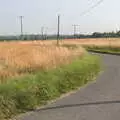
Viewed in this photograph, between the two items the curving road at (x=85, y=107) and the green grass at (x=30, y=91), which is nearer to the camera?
the curving road at (x=85, y=107)

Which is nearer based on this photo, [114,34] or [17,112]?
[17,112]

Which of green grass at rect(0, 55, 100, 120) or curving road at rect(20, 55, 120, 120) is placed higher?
green grass at rect(0, 55, 100, 120)

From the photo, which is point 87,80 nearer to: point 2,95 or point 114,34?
point 2,95

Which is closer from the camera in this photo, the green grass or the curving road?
the curving road

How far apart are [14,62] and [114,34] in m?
162

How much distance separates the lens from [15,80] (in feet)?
37.6

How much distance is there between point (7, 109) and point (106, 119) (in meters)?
2.36

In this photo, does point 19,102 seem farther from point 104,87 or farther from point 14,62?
point 14,62

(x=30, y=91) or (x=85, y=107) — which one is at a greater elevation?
(x=30, y=91)

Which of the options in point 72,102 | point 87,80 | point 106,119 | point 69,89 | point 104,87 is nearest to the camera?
point 106,119

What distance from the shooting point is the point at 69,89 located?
13.3 metres

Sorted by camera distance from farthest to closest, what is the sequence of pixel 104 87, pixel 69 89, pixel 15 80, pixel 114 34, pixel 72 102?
pixel 114 34 → pixel 104 87 → pixel 69 89 → pixel 15 80 → pixel 72 102

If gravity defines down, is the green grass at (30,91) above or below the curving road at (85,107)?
above

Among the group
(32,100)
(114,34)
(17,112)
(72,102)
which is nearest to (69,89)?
(72,102)
